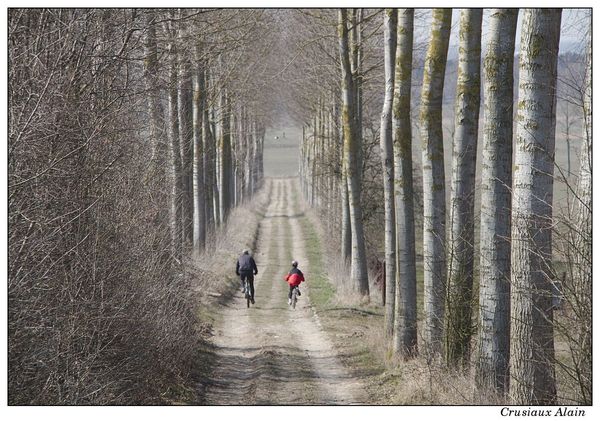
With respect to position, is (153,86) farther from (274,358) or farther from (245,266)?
(245,266)

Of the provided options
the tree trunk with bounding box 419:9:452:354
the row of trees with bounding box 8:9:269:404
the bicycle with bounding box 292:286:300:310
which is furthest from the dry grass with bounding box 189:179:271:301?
the tree trunk with bounding box 419:9:452:354

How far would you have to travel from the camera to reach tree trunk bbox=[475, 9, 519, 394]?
10016 millimetres

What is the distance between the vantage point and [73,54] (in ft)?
32.1

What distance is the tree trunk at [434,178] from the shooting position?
12.8 m

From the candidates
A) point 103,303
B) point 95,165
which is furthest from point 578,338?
point 95,165

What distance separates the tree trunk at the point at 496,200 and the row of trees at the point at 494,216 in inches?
0.5

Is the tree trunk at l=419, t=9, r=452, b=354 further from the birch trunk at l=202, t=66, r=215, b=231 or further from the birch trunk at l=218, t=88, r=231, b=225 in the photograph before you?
the birch trunk at l=218, t=88, r=231, b=225

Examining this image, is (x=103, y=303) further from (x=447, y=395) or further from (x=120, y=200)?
(x=447, y=395)

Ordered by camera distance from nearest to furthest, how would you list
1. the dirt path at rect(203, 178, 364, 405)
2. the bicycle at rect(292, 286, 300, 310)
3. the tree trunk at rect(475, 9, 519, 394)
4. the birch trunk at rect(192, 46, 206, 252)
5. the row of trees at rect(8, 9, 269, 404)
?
the row of trees at rect(8, 9, 269, 404) < the tree trunk at rect(475, 9, 519, 394) < the dirt path at rect(203, 178, 364, 405) < the bicycle at rect(292, 286, 300, 310) < the birch trunk at rect(192, 46, 206, 252)

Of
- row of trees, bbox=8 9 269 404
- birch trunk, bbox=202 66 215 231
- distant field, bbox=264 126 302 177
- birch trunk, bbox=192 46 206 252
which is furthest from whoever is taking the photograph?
distant field, bbox=264 126 302 177

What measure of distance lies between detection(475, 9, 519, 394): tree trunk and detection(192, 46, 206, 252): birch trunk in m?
16.4

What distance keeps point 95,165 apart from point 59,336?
2552 mm

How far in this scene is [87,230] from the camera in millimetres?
10086
